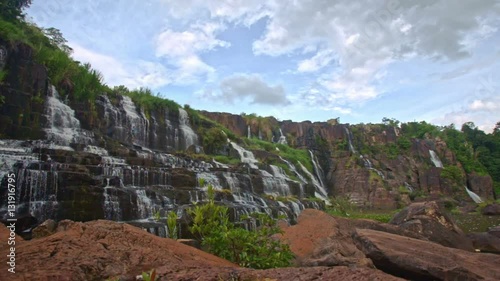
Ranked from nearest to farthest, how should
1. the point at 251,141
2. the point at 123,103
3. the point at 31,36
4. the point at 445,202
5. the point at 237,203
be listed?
the point at 237,203
the point at 31,36
the point at 123,103
the point at 445,202
the point at 251,141

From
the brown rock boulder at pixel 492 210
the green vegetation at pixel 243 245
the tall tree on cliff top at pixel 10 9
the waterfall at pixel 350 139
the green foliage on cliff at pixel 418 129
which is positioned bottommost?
the brown rock boulder at pixel 492 210

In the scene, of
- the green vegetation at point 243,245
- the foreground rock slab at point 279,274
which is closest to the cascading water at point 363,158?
the green vegetation at point 243,245

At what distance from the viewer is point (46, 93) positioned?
59.8 ft

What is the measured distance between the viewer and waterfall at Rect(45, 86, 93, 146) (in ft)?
53.7

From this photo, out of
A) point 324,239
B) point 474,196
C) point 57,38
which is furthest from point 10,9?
point 474,196

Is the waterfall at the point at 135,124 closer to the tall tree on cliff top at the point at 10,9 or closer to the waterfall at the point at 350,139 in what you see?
the tall tree on cliff top at the point at 10,9

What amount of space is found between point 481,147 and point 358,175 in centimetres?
3174

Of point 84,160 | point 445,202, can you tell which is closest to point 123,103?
point 84,160

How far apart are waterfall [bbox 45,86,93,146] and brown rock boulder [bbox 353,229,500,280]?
14.6 m

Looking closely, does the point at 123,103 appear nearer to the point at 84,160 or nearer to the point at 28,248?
the point at 84,160

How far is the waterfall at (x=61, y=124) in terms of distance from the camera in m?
16.4

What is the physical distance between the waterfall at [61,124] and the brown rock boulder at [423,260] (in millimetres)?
14583

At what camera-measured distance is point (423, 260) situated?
474 centimetres

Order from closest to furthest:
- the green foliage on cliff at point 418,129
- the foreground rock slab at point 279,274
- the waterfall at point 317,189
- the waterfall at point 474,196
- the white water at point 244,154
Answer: the foreground rock slab at point 279,274 → the white water at point 244,154 → the waterfall at point 317,189 → the waterfall at point 474,196 → the green foliage on cliff at point 418,129
